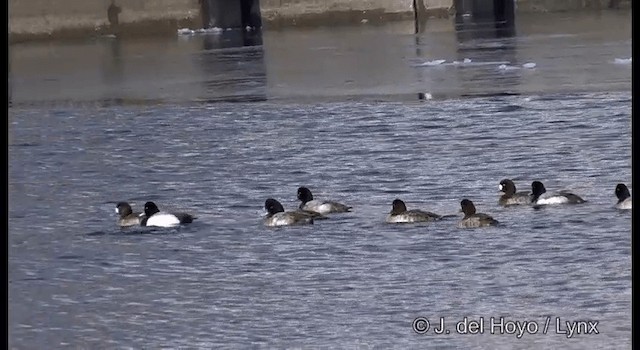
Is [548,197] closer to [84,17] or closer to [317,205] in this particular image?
[317,205]

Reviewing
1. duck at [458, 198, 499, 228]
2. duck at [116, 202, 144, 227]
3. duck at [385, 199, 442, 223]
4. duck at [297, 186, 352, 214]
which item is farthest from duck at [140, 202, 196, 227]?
duck at [458, 198, 499, 228]

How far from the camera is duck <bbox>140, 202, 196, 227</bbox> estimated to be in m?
7.17

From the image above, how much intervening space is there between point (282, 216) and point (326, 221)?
0.73 feet

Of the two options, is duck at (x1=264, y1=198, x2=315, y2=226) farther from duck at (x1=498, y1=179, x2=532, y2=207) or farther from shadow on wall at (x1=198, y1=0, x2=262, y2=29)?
shadow on wall at (x1=198, y1=0, x2=262, y2=29)

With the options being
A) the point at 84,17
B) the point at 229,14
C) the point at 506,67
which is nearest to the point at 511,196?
the point at 506,67

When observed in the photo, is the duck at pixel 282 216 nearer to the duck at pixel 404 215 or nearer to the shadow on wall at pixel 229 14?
the duck at pixel 404 215

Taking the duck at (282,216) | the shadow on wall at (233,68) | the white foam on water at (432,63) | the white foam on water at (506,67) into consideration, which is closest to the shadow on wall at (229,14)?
the shadow on wall at (233,68)

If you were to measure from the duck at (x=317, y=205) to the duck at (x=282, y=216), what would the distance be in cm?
7

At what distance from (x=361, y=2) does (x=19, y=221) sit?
1397cm

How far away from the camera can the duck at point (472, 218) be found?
675 centimetres

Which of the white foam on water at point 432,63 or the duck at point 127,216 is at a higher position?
the white foam on water at point 432,63

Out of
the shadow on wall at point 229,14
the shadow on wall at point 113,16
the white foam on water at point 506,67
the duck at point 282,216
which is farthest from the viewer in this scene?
the shadow on wall at point 229,14

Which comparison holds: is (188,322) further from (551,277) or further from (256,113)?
(256,113)
